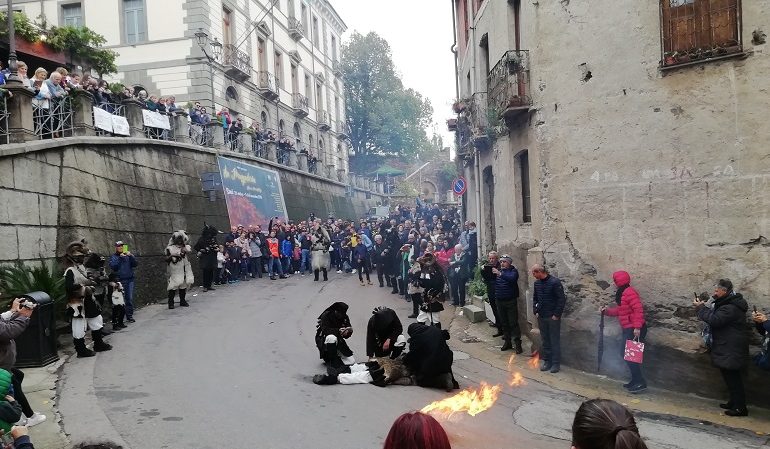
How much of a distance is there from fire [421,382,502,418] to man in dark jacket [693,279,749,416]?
3.12 m

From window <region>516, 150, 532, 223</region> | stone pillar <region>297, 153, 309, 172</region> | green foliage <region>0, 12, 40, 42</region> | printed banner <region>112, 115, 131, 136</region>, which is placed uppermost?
green foliage <region>0, 12, 40, 42</region>

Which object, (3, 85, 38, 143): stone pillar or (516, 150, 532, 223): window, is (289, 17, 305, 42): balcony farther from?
(516, 150, 532, 223): window

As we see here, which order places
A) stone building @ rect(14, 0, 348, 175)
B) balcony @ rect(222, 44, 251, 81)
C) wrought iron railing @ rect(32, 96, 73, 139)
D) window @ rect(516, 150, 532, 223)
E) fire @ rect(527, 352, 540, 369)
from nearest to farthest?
fire @ rect(527, 352, 540, 369)
window @ rect(516, 150, 532, 223)
wrought iron railing @ rect(32, 96, 73, 139)
stone building @ rect(14, 0, 348, 175)
balcony @ rect(222, 44, 251, 81)

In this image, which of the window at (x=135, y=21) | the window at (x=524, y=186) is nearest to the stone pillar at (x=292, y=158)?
the window at (x=135, y=21)

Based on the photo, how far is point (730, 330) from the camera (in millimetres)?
7598

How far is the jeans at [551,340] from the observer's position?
975cm

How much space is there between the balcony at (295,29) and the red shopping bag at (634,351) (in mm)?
34226

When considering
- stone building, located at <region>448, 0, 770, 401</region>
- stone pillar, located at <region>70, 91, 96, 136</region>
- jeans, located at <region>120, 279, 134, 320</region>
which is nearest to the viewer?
stone building, located at <region>448, 0, 770, 401</region>

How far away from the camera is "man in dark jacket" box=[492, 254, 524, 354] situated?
1081 cm

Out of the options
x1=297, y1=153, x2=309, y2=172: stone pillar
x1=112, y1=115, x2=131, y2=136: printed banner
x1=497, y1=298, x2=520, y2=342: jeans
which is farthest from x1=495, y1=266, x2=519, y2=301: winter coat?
x1=297, y1=153, x2=309, y2=172: stone pillar

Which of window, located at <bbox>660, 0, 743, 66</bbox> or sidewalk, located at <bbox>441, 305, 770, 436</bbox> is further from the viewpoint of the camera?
window, located at <bbox>660, 0, 743, 66</bbox>

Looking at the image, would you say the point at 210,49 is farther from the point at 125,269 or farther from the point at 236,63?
the point at 125,269

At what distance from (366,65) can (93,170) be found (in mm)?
46763

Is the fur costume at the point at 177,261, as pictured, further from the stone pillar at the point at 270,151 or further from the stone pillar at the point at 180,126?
the stone pillar at the point at 270,151
